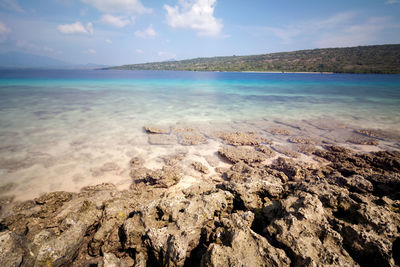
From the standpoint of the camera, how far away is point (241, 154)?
814cm

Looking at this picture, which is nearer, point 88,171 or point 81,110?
point 88,171

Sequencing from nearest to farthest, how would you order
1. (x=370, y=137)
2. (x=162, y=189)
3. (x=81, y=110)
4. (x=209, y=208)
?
(x=209, y=208)
(x=162, y=189)
(x=370, y=137)
(x=81, y=110)

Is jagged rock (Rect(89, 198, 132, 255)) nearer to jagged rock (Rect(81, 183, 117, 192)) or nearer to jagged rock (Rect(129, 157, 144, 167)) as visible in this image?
jagged rock (Rect(81, 183, 117, 192))

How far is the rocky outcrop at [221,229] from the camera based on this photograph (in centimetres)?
241

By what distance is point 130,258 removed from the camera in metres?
3.20

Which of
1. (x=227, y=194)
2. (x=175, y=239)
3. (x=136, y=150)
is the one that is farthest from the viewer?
(x=136, y=150)

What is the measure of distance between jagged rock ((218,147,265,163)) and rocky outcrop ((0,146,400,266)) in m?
2.95

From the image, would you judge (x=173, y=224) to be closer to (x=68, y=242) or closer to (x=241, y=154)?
(x=68, y=242)

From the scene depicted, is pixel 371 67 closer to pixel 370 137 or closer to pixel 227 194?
pixel 370 137

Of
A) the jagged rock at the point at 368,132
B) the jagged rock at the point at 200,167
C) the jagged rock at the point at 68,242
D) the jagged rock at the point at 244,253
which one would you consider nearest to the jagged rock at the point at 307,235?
the jagged rock at the point at 244,253

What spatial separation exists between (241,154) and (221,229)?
549cm

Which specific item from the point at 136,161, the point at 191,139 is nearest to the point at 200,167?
the point at 136,161

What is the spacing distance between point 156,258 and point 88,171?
18.8ft

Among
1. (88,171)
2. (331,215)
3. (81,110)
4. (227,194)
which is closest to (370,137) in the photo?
(331,215)
